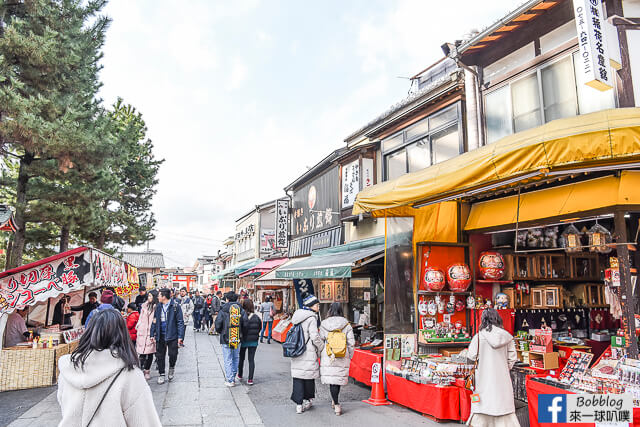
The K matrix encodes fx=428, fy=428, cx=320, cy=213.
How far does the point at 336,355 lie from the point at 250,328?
2775 mm

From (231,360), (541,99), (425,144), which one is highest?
(425,144)

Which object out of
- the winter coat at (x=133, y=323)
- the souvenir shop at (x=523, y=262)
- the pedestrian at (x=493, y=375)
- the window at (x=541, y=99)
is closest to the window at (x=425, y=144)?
the window at (x=541, y=99)

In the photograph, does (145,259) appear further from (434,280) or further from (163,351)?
(434,280)

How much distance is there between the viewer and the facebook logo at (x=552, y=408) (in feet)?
11.8

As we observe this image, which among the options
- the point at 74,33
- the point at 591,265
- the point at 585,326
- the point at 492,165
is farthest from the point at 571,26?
the point at 74,33

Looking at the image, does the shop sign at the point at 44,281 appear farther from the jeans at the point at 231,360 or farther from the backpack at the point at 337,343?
the backpack at the point at 337,343

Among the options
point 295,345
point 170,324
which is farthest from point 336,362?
point 170,324

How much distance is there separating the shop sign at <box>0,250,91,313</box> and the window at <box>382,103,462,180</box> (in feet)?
28.2

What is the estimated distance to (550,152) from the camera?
5.13m

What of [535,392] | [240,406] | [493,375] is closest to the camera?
[493,375]

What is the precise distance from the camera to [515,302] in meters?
8.89

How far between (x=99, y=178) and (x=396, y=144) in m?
9.50

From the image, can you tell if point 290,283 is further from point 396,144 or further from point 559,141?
point 559,141

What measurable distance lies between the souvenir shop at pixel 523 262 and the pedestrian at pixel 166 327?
15.1 feet
